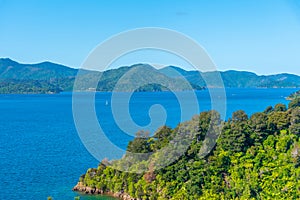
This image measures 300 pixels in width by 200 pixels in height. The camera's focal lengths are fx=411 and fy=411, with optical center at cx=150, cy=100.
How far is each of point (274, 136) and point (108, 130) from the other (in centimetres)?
1054

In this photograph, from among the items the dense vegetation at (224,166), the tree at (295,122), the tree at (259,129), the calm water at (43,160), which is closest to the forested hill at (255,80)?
the calm water at (43,160)

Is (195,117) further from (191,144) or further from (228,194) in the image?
(228,194)

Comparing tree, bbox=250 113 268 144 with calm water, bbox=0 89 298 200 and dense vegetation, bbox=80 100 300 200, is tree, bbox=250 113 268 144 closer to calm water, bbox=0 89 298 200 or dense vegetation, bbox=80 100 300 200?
dense vegetation, bbox=80 100 300 200

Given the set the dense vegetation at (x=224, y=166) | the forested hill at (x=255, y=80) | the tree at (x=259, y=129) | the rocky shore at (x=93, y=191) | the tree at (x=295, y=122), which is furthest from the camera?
the forested hill at (x=255, y=80)

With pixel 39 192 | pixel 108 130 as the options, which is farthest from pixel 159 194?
pixel 108 130

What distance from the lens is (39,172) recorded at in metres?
11.5

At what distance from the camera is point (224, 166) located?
9000 millimetres

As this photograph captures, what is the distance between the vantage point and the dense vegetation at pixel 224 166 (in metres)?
8.46

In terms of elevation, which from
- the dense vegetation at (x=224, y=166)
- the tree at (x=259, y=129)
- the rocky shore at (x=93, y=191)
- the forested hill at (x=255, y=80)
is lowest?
the rocky shore at (x=93, y=191)

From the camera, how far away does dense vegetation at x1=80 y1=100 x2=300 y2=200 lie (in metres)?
8.46

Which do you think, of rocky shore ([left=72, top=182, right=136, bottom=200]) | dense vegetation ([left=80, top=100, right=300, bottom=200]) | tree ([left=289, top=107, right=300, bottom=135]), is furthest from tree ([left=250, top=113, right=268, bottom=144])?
rocky shore ([left=72, top=182, right=136, bottom=200])

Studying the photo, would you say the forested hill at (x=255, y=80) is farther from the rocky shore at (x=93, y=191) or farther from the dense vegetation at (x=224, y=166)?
the rocky shore at (x=93, y=191)

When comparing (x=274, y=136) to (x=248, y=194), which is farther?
(x=274, y=136)

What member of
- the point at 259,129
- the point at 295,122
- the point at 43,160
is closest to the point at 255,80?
the point at 43,160
